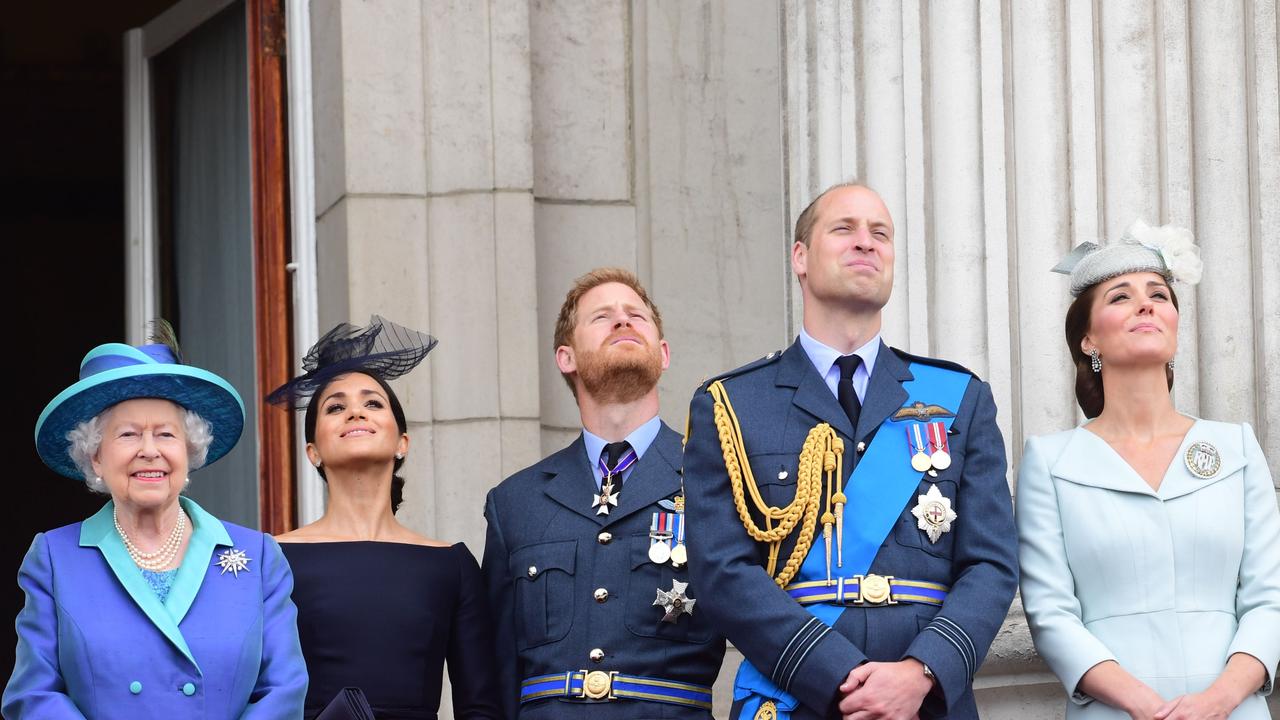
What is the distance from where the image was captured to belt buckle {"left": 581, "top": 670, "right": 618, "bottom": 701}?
4.68m

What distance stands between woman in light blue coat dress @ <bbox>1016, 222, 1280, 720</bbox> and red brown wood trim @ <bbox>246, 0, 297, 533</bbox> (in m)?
2.82

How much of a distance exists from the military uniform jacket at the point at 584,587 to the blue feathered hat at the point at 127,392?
0.82 meters

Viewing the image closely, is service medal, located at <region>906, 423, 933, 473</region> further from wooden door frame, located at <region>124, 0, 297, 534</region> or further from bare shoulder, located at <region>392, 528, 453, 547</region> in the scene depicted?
wooden door frame, located at <region>124, 0, 297, 534</region>

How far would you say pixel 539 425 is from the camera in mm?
6332

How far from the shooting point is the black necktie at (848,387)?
4496mm

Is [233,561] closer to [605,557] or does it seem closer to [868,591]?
[605,557]

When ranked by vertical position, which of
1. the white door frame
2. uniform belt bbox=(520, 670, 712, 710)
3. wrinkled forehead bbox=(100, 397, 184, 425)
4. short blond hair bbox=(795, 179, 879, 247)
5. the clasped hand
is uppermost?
the white door frame

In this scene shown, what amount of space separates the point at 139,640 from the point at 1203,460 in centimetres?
248

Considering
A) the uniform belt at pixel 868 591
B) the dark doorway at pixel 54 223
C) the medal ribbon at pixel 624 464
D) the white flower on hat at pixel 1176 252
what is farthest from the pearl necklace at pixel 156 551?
the dark doorway at pixel 54 223

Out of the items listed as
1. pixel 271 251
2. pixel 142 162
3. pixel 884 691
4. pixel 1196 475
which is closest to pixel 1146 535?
pixel 1196 475

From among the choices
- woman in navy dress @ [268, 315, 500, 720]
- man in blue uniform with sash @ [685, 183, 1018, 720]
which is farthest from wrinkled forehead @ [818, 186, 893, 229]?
woman in navy dress @ [268, 315, 500, 720]

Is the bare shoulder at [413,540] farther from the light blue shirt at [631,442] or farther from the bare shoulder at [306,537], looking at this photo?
the light blue shirt at [631,442]

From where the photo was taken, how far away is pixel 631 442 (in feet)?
16.5

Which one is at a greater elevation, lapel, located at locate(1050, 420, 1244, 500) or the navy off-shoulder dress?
lapel, located at locate(1050, 420, 1244, 500)
